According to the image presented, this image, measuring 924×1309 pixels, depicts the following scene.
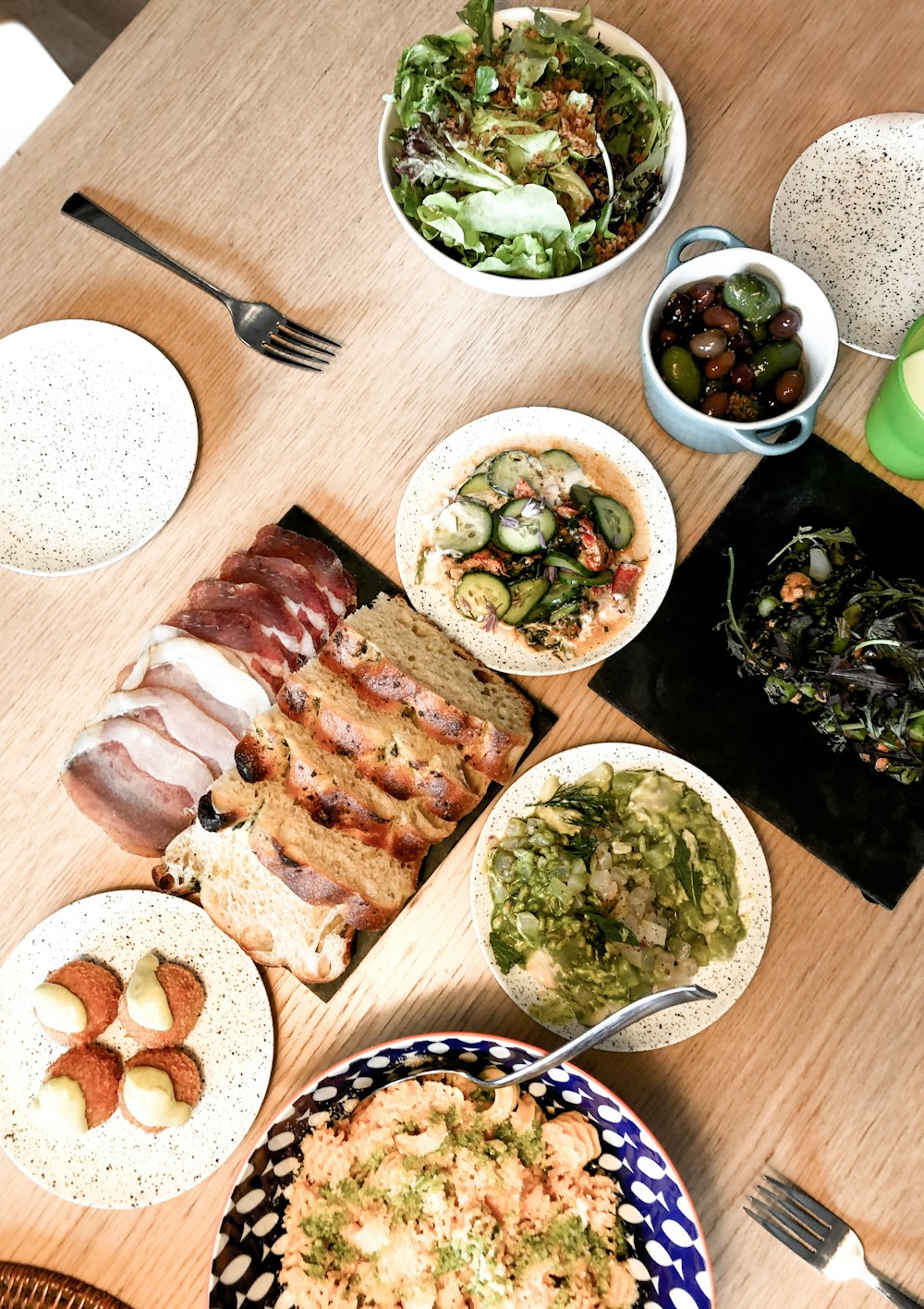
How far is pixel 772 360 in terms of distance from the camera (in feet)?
5.84

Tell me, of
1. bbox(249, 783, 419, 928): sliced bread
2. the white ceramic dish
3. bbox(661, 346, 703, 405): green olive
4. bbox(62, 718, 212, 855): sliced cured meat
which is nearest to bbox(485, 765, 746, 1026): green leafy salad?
bbox(249, 783, 419, 928): sliced bread

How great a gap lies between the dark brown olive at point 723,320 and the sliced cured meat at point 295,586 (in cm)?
99

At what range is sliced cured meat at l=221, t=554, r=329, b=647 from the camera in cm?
196

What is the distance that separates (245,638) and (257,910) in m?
0.58

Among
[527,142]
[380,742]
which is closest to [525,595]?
[380,742]

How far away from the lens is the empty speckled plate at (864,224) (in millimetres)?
1942

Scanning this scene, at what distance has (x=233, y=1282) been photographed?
171 centimetres

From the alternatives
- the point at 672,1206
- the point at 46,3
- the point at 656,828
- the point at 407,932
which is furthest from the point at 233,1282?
the point at 46,3

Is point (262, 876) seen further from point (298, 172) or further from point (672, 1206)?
point (298, 172)

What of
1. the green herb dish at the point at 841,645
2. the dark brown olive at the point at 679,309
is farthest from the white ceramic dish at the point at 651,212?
the green herb dish at the point at 841,645

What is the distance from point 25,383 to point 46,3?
7.73 feet

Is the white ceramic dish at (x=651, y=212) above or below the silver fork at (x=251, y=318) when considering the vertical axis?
above

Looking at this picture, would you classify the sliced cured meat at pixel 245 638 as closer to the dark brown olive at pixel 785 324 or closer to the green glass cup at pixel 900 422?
the dark brown olive at pixel 785 324

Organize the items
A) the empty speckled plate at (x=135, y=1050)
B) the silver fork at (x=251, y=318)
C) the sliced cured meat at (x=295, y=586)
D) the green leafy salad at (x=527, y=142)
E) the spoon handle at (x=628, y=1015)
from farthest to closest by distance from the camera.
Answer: the silver fork at (x=251, y=318)
the sliced cured meat at (x=295, y=586)
the empty speckled plate at (x=135, y=1050)
the green leafy salad at (x=527, y=142)
the spoon handle at (x=628, y=1015)
